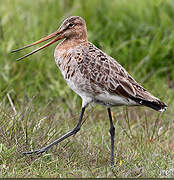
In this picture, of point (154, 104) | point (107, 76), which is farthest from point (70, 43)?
point (154, 104)

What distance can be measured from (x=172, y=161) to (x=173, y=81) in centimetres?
310

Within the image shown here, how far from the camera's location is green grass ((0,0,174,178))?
4.75 metres

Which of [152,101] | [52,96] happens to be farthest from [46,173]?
[52,96]

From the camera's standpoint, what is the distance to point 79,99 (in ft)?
23.0

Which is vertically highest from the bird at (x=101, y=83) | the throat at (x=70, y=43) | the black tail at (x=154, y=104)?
the throat at (x=70, y=43)

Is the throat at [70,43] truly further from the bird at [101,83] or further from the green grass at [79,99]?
the green grass at [79,99]

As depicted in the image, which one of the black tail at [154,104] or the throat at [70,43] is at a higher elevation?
the throat at [70,43]

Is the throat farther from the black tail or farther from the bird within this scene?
the black tail

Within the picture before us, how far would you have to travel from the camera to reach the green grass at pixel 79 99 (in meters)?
4.75

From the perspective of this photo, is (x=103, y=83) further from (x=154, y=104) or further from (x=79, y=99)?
(x=79, y=99)

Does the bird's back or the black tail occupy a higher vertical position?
the bird's back

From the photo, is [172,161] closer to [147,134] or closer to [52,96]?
[147,134]

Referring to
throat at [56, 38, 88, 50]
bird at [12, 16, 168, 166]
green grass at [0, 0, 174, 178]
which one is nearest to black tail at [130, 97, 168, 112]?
bird at [12, 16, 168, 166]

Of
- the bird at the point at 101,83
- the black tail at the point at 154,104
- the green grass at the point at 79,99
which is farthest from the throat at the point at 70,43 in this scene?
the black tail at the point at 154,104
